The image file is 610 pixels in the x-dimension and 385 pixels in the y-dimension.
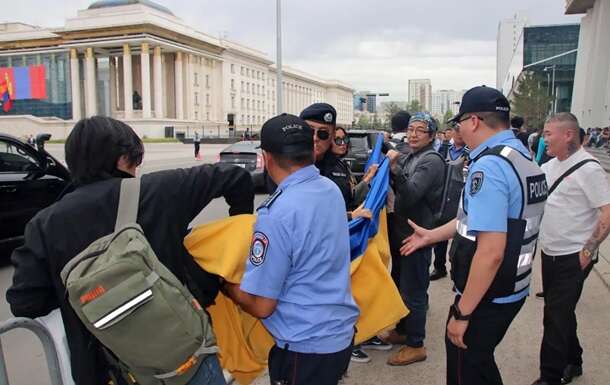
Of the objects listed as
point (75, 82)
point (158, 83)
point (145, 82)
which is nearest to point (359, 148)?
point (145, 82)

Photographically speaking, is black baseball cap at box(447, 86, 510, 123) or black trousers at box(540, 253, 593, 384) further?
black trousers at box(540, 253, 593, 384)

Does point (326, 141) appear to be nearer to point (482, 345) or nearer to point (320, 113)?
point (320, 113)

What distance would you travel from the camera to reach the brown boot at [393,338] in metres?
4.52

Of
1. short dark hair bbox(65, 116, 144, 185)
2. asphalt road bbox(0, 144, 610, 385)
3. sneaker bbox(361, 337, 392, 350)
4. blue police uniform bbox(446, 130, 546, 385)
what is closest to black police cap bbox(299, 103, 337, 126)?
blue police uniform bbox(446, 130, 546, 385)

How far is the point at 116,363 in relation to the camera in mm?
1981

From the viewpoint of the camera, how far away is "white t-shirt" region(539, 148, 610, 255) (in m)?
3.53

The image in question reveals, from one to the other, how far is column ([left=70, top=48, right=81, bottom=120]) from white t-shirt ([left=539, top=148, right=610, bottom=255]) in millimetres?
87804

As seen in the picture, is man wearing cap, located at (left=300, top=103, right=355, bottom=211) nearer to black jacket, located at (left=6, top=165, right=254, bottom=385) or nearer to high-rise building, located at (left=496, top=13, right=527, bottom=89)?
black jacket, located at (left=6, top=165, right=254, bottom=385)

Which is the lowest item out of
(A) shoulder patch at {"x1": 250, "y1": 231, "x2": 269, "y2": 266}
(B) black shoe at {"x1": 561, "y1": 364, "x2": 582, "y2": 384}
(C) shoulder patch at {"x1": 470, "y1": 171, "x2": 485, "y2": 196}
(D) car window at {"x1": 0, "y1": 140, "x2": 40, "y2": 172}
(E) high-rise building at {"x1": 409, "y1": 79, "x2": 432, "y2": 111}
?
(B) black shoe at {"x1": 561, "y1": 364, "x2": 582, "y2": 384}

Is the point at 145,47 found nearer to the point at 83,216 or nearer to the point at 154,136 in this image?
the point at 154,136

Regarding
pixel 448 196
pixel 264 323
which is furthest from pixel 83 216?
pixel 448 196

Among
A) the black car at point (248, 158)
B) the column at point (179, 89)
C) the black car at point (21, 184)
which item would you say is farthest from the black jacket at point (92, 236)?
the column at point (179, 89)

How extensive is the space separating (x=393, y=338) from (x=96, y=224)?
3218 millimetres

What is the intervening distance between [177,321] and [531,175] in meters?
1.71
